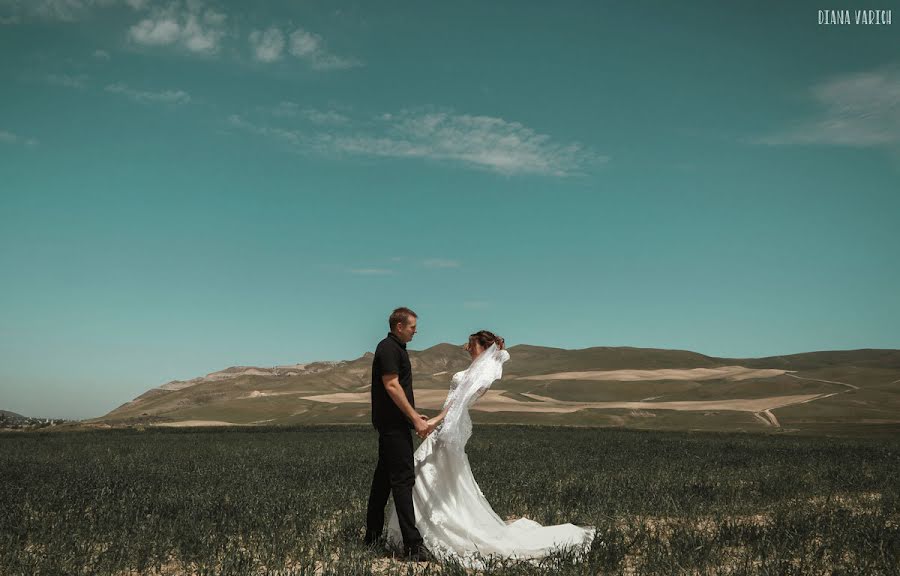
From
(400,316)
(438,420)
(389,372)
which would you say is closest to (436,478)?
(438,420)

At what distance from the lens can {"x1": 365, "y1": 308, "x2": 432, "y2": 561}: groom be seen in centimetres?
825

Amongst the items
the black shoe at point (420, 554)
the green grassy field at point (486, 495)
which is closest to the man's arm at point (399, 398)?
the black shoe at point (420, 554)

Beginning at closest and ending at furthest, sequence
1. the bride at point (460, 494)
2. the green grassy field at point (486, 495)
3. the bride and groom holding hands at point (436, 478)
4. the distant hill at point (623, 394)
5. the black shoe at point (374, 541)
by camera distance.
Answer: the green grassy field at point (486, 495), the bride and groom holding hands at point (436, 478), the bride at point (460, 494), the black shoe at point (374, 541), the distant hill at point (623, 394)

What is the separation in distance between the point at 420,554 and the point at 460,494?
85cm

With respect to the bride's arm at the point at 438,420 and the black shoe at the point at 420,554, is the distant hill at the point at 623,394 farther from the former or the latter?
the black shoe at the point at 420,554

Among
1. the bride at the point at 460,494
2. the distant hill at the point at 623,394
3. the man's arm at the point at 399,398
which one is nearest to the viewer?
the man's arm at the point at 399,398

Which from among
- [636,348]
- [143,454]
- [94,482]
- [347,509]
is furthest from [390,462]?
[636,348]

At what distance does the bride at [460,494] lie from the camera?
850cm

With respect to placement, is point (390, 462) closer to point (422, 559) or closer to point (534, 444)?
point (422, 559)

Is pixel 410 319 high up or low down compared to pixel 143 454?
up

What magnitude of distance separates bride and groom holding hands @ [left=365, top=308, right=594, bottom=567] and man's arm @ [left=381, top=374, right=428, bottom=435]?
0.5 inches

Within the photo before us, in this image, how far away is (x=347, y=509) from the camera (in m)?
11.2

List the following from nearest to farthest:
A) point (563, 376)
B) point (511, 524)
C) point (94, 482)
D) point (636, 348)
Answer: point (511, 524) < point (94, 482) < point (563, 376) < point (636, 348)

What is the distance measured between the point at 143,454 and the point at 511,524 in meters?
18.3
